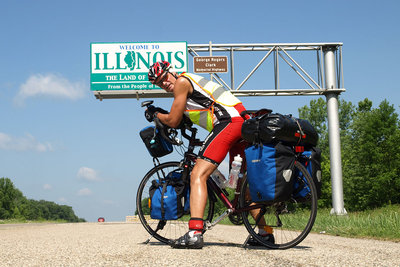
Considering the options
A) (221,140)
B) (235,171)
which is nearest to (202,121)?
(221,140)

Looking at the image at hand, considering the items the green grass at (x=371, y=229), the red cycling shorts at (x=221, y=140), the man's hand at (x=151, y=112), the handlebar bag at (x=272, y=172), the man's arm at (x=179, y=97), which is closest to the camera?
Answer: the handlebar bag at (x=272, y=172)

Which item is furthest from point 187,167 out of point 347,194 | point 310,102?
point 310,102

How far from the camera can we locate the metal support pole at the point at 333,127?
20172mm

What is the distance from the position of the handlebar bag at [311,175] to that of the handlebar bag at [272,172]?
28cm

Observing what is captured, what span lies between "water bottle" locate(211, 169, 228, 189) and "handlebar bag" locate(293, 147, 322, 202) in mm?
880

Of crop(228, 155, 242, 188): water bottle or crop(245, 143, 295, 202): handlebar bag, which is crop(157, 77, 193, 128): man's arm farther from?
crop(245, 143, 295, 202): handlebar bag

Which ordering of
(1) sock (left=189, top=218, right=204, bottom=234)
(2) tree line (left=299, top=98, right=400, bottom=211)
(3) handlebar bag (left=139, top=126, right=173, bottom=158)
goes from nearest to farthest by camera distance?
(1) sock (left=189, top=218, right=204, bottom=234) < (3) handlebar bag (left=139, top=126, right=173, bottom=158) < (2) tree line (left=299, top=98, right=400, bottom=211)

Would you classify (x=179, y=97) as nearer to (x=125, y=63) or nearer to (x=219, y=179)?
(x=219, y=179)

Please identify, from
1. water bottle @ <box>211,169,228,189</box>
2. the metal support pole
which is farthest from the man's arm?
the metal support pole

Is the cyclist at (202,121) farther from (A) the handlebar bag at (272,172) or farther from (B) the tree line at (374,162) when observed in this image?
(B) the tree line at (374,162)

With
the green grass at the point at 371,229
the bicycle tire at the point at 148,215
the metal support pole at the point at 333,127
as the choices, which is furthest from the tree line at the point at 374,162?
the bicycle tire at the point at 148,215

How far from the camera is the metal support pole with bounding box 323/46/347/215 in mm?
20172

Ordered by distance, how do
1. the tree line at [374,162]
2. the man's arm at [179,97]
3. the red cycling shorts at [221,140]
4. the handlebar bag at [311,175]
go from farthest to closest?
the tree line at [374,162] → the man's arm at [179,97] → the red cycling shorts at [221,140] → the handlebar bag at [311,175]

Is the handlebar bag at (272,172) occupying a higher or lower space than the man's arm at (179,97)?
lower
